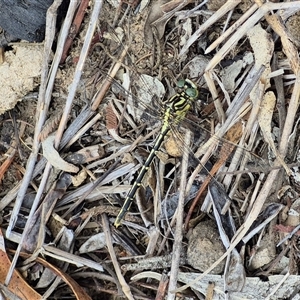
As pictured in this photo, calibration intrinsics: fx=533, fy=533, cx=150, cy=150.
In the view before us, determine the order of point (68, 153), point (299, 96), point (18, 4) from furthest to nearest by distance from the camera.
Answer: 1. point (68, 153)
2. point (18, 4)
3. point (299, 96)

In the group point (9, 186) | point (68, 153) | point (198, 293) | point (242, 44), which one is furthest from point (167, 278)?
point (242, 44)

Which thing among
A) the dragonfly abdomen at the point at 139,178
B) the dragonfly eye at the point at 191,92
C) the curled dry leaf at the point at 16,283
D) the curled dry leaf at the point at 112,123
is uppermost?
the dragonfly eye at the point at 191,92

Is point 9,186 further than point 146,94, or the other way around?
point 9,186

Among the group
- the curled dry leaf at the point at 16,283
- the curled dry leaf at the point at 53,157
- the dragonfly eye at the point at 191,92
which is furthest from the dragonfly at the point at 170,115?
the curled dry leaf at the point at 16,283

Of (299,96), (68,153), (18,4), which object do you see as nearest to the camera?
(299,96)

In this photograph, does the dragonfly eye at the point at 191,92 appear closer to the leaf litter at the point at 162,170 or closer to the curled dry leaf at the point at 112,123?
the leaf litter at the point at 162,170

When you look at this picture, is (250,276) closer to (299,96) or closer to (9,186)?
(299,96)

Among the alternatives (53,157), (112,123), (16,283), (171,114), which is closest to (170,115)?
(171,114)

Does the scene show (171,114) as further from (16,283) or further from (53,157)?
(16,283)
